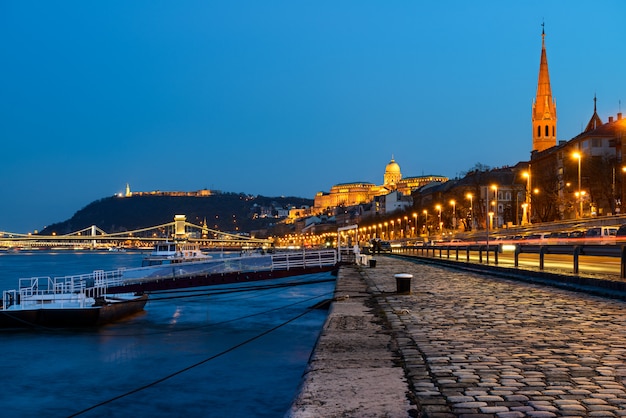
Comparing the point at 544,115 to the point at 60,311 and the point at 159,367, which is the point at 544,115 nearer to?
the point at 60,311

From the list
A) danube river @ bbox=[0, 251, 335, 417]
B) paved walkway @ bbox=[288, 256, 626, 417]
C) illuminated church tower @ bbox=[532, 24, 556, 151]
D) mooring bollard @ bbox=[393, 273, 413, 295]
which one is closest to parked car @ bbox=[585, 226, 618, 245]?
danube river @ bbox=[0, 251, 335, 417]

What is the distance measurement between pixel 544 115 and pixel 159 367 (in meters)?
176

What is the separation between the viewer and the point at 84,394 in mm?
14312

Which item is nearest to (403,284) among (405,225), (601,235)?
(601,235)

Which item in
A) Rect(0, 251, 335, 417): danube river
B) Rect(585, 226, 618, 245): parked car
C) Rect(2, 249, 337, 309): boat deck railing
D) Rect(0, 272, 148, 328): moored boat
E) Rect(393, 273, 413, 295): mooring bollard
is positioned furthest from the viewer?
Rect(585, 226, 618, 245): parked car

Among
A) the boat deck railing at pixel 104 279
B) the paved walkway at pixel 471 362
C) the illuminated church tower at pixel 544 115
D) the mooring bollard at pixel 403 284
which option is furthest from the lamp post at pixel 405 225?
the paved walkway at pixel 471 362

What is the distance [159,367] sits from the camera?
17.2 m

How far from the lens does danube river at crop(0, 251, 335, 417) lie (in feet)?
41.2

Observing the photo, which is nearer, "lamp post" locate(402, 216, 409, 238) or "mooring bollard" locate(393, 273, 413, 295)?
"mooring bollard" locate(393, 273, 413, 295)

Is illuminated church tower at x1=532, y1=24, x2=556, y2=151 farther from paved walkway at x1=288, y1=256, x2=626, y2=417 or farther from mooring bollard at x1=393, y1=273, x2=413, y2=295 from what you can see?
paved walkway at x1=288, y1=256, x2=626, y2=417

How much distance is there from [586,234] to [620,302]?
2566 centimetres

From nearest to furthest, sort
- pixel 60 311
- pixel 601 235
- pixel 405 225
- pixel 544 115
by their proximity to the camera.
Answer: pixel 60 311 → pixel 601 235 → pixel 405 225 → pixel 544 115

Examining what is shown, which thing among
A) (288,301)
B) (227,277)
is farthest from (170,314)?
(227,277)

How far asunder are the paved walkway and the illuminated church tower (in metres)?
176
